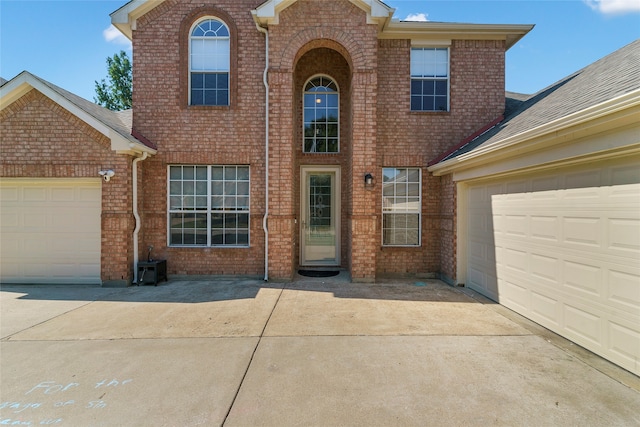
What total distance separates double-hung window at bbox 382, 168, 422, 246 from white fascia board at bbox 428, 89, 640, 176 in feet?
6.03

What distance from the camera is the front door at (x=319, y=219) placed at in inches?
330

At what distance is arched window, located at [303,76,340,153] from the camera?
27.2 ft

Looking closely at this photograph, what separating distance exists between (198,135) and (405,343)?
6384 millimetres

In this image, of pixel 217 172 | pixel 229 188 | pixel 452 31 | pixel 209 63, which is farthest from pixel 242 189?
pixel 452 31

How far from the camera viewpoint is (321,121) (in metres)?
8.30

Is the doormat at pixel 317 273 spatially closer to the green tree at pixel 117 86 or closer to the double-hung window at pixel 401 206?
the double-hung window at pixel 401 206

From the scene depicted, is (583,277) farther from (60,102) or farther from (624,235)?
(60,102)

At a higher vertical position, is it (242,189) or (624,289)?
(242,189)

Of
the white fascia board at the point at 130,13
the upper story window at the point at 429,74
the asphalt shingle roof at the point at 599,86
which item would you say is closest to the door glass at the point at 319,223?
the upper story window at the point at 429,74

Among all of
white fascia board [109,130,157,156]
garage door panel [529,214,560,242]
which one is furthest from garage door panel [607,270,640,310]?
white fascia board [109,130,157,156]

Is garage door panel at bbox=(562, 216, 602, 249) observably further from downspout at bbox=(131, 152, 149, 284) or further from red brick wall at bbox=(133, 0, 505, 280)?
downspout at bbox=(131, 152, 149, 284)

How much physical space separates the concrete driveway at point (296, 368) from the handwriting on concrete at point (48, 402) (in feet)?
0.04

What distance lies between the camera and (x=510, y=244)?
5.34m

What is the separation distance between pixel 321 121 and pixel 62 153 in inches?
237
